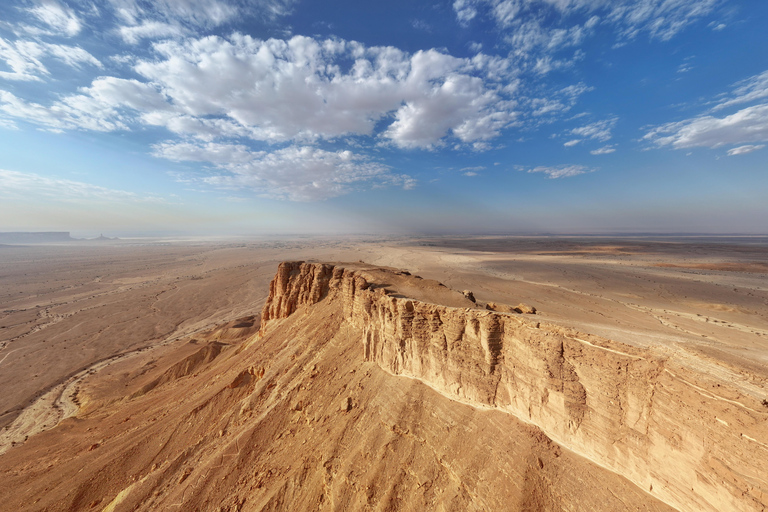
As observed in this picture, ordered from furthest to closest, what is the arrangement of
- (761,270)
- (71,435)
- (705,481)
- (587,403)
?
(761,270) → (71,435) → (587,403) → (705,481)

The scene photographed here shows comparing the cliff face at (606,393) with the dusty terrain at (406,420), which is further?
the dusty terrain at (406,420)

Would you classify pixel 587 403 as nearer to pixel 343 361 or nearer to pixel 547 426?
pixel 547 426

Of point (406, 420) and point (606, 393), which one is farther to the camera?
point (406, 420)

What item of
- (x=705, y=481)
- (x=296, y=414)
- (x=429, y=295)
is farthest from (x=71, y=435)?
(x=705, y=481)

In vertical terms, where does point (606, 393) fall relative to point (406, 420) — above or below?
above

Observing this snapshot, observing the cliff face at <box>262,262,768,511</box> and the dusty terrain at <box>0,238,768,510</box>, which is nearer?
the cliff face at <box>262,262,768,511</box>

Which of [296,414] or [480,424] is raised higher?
[480,424]

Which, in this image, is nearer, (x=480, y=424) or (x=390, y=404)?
(x=480, y=424)

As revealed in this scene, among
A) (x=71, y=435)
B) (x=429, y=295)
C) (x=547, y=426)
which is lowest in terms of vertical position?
(x=71, y=435)
